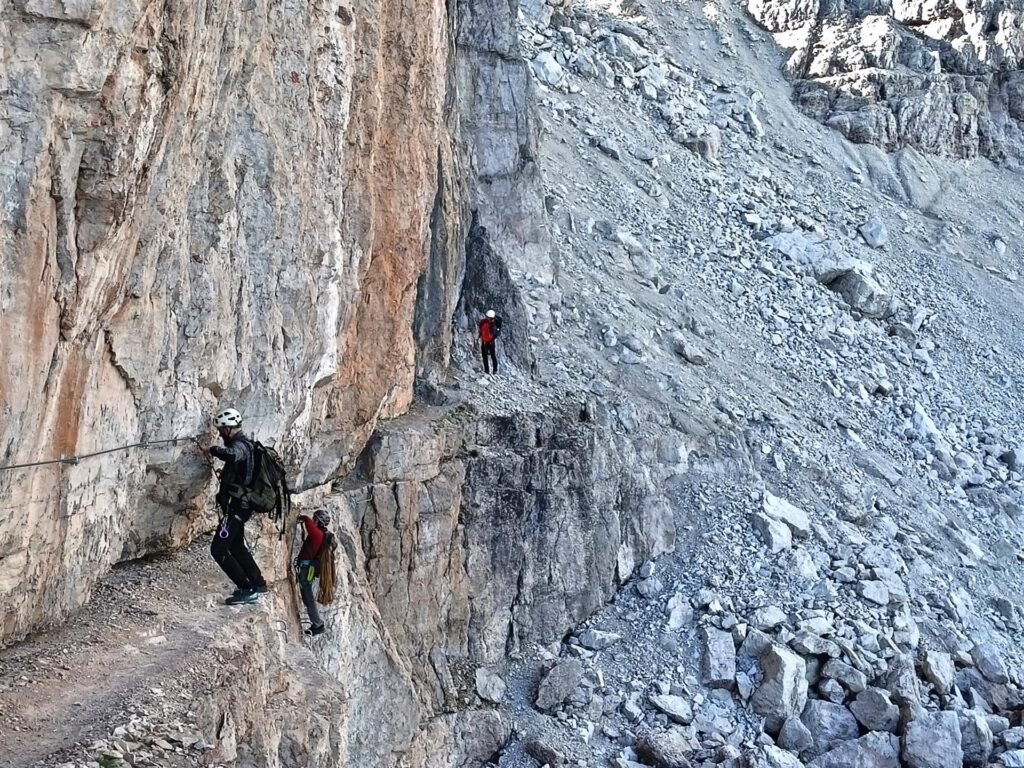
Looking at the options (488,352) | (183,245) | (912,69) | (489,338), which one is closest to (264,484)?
(183,245)

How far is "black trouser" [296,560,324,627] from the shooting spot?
11555 millimetres

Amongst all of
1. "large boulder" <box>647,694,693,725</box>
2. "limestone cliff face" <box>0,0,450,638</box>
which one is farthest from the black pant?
"large boulder" <box>647,694,693,725</box>

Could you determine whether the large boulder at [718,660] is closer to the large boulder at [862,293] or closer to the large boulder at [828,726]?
the large boulder at [828,726]

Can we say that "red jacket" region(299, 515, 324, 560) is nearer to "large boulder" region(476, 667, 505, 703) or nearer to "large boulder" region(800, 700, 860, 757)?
"large boulder" region(476, 667, 505, 703)

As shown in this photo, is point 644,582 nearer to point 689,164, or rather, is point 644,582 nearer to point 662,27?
point 689,164

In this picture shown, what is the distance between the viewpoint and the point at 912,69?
4353 centimetres

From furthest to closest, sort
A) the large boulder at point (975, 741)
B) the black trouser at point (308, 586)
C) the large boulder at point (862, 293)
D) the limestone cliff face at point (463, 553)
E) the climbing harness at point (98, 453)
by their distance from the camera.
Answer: the large boulder at point (862, 293), the large boulder at point (975, 741), the limestone cliff face at point (463, 553), the black trouser at point (308, 586), the climbing harness at point (98, 453)

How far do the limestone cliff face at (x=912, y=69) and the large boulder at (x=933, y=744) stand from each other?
28.1 m

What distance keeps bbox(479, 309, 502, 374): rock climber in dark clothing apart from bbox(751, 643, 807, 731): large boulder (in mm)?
7253

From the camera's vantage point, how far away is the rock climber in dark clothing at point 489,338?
20109mm

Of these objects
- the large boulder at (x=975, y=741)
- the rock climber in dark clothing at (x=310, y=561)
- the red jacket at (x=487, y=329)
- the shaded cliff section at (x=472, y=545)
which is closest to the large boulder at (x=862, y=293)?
the shaded cliff section at (x=472, y=545)

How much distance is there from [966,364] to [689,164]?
1008 centimetres

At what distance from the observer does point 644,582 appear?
2097 cm

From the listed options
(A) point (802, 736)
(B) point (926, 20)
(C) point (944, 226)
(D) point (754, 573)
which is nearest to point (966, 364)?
(C) point (944, 226)
